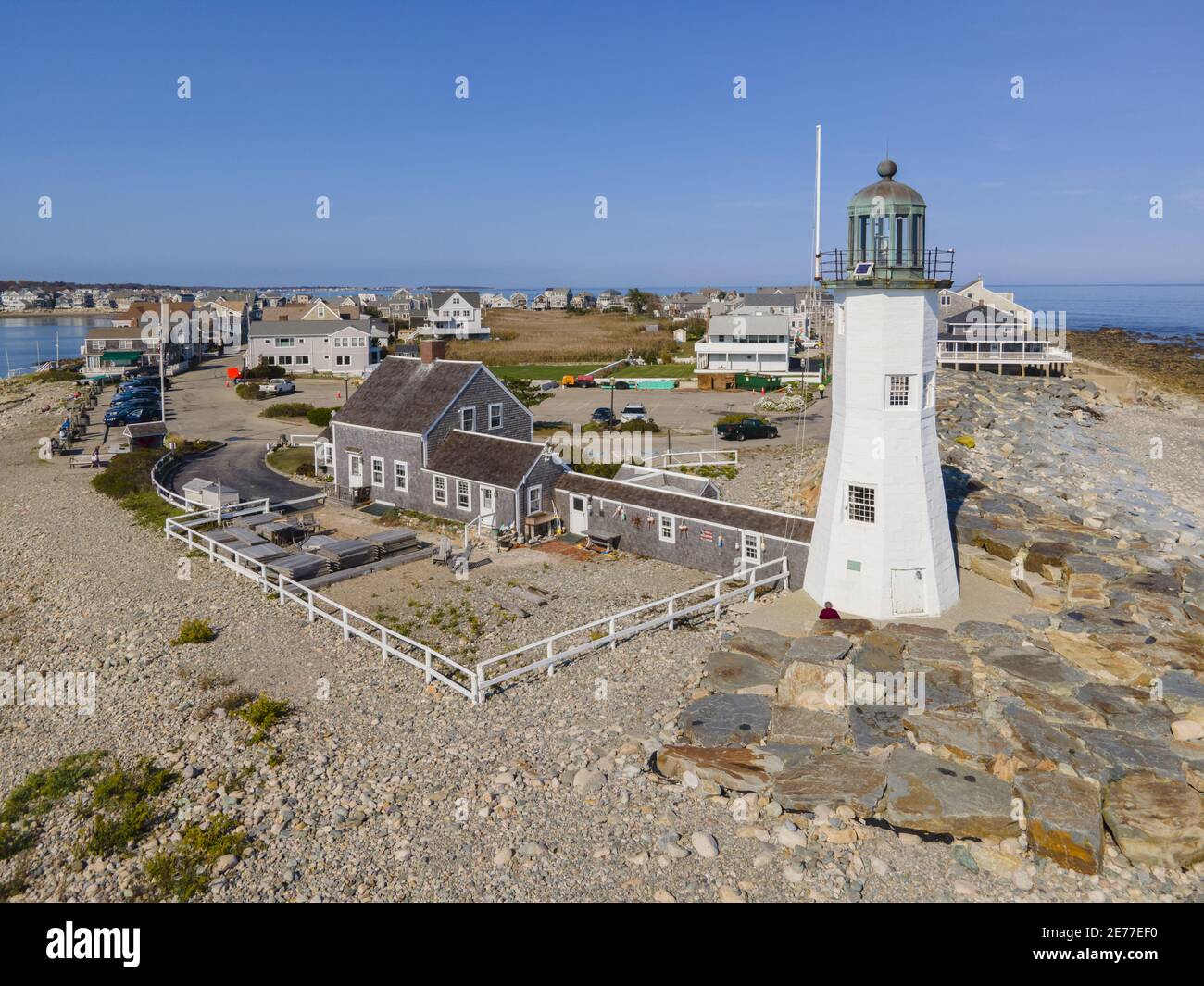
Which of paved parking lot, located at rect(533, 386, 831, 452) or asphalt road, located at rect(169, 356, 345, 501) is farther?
paved parking lot, located at rect(533, 386, 831, 452)

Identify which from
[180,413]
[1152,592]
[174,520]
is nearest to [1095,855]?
[1152,592]

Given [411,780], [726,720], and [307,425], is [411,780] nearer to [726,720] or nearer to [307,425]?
[726,720]

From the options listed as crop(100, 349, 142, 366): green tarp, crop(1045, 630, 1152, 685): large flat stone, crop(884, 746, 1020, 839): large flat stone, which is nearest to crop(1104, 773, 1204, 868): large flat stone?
crop(884, 746, 1020, 839): large flat stone

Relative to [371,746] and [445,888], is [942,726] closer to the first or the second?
[445,888]

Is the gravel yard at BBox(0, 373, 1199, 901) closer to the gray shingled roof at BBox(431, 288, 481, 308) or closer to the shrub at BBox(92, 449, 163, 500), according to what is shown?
the shrub at BBox(92, 449, 163, 500)

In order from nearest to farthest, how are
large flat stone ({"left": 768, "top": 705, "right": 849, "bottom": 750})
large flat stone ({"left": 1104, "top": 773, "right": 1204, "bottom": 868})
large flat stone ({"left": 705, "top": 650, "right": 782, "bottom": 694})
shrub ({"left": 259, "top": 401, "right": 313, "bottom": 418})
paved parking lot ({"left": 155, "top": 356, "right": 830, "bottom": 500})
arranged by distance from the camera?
large flat stone ({"left": 1104, "top": 773, "right": 1204, "bottom": 868}) < large flat stone ({"left": 768, "top": 705, "right": 849, "bottom": 750}) < large flat stone ({"left": 705, "top": 650, "right": 782, "bottom": 694}) < paved parking lot ({"left": 155, "top": 356, "right": 830, "bottom": 500}) < shrub ({"left": 259, "top": 401, "right": 313, "bottom": 418})

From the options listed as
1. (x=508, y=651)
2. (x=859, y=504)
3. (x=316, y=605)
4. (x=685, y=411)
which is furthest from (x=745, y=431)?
(x=508, y=651)
